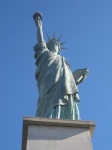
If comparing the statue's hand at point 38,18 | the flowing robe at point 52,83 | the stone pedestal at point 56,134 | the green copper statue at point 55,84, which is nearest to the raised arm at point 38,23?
the statue's hand at point 38,18

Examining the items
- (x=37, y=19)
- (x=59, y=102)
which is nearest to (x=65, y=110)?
(x=59, y=102)

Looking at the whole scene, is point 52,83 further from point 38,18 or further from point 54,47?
point 38,18

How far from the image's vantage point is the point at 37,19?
572 inches

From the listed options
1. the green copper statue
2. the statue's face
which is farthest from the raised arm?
the statue's face

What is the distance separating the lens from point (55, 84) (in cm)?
1123

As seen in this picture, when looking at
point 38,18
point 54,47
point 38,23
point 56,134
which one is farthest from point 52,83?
point 38,18

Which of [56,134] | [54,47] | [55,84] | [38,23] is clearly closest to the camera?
[56,134]

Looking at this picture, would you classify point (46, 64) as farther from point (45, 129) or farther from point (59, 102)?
point (45, 129)

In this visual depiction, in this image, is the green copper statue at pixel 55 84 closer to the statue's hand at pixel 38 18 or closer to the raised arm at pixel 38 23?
the raised arm at pixel 38 23

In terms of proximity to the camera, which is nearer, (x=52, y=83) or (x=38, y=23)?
(x=52, y=83)

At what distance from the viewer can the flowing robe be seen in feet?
35.2

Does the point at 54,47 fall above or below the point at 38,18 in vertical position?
below

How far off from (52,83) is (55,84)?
97 mm

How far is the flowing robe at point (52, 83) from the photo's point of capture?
10.7m
